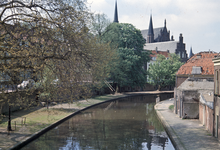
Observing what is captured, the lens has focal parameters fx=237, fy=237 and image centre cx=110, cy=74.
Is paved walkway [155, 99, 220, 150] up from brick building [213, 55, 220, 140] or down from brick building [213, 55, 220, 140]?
down

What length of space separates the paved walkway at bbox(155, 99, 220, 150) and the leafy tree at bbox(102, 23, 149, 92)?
27.3 m

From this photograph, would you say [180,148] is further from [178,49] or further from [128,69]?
[178,49]

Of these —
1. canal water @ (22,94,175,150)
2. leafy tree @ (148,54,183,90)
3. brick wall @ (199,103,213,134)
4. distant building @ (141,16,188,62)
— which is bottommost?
canal water @ (22,94,175,150)

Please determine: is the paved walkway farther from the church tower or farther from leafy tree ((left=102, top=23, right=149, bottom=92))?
the church tower

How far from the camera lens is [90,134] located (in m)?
19.9

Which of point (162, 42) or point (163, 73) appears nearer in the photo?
point (163, 73)

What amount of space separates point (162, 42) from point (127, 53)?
55762mm

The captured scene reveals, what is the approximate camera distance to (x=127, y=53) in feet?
175

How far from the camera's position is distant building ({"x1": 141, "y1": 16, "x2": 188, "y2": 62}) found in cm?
9875

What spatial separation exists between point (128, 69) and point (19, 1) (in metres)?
39.2

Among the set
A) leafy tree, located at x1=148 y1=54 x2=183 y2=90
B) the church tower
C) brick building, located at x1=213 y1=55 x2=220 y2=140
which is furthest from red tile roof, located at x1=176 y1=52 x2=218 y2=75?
the church tower

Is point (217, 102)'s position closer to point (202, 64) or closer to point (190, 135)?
point (190, 135)

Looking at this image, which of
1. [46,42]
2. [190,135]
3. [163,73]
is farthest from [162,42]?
[46,42]

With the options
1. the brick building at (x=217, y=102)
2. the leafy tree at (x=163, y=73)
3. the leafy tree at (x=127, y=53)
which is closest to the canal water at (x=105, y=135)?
the brick building at (x=217, y=102)
